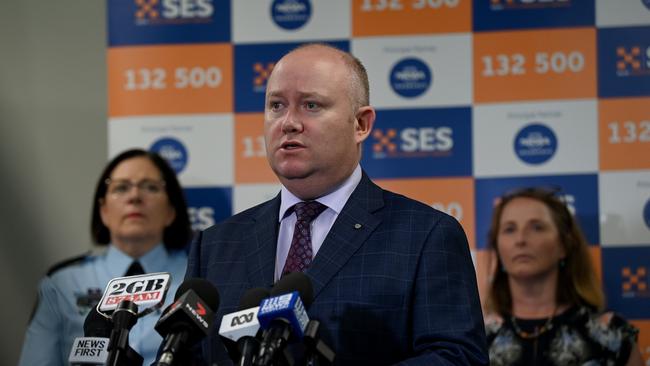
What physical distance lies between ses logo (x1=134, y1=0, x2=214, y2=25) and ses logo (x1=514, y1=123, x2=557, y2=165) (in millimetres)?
1605

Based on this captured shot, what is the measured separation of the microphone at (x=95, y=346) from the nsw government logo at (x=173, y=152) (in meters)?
2.47

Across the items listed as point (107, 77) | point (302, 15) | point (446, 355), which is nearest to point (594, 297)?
point (302, 15)

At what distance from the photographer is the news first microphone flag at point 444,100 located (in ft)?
13.2

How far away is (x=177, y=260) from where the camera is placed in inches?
168

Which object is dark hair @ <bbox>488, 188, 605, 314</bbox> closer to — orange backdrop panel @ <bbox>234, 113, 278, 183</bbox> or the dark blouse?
the dark blouse

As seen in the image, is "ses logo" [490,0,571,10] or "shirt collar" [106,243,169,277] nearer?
"ses logo" [490,0,571,10]

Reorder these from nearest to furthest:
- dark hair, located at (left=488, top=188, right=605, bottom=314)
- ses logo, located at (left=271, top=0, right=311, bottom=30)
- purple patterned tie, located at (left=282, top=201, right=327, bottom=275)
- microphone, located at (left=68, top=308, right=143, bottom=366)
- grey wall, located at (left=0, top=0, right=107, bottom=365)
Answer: microphone, located at (left=68, top=308, right=143, bottom=366) < purple patterned tie, located at (left=282, top=201, right=327, bottom=275) < dark hair, located at (left=488, top=188, right=605, bottom=314) < ses logo, located at (left=271, top=0, right=311, bottom=30) < grey wall, located at (left=0, top=0, right=107, bottom=365)

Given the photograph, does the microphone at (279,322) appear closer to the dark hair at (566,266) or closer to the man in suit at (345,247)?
the man in suit at (345,247)

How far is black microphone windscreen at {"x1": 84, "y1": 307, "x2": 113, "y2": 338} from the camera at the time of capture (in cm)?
189

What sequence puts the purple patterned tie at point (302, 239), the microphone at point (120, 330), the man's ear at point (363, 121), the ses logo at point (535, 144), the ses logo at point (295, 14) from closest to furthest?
the microphone at point (120, 330)
the purple patterned tie at point (302, 239)
the man's ear at point (363, 121)
the ses logo at point (535, 144)
the ses logo at point (295, 14)

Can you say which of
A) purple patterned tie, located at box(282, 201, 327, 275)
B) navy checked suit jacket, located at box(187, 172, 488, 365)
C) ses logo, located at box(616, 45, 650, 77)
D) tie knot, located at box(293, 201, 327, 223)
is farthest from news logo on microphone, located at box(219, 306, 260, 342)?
ses logo, located at box(616, 45, 650, 77)

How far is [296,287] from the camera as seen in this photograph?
1.71m

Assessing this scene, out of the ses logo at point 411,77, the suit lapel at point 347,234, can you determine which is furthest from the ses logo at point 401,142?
the suit lapel at point 347,234

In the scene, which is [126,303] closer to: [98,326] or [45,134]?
[98,326]
